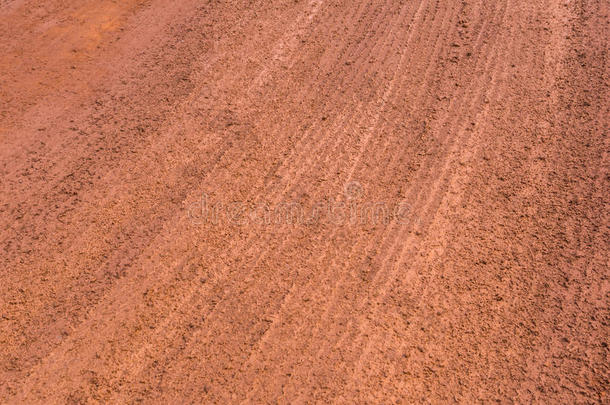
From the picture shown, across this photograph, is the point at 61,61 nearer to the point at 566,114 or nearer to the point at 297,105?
the point at 297,105

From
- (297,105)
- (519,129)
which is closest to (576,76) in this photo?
(519,129)

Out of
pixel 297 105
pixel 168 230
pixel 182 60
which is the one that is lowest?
pixel 168 230

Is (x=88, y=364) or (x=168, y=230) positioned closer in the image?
(x=88, y=364)

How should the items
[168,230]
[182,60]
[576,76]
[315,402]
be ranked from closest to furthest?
[315,402] → [168,230] → [576,76] → [182,60]

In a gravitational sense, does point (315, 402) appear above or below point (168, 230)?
below

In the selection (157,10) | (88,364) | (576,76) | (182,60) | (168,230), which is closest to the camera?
(88,364)

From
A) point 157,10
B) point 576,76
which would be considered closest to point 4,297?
point 157,10
